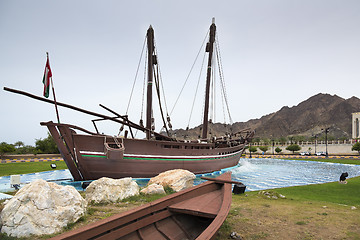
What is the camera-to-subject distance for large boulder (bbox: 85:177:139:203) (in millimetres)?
8714

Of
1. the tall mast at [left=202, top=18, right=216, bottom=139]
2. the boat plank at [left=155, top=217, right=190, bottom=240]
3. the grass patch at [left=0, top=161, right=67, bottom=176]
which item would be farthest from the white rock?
the tall mast at [left=202, top=18, right=216, bottom=139]

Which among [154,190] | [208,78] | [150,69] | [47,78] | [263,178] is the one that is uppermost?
[208,78]

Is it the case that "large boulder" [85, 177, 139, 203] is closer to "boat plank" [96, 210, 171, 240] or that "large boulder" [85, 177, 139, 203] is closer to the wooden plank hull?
"boat plank" [96, 210, 171, 240]

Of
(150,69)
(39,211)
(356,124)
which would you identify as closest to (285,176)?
(150,69)

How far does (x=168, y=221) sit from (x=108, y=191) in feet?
15.2

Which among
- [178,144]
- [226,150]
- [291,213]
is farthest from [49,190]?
[226,150]

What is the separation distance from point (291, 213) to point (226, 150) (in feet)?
70.3

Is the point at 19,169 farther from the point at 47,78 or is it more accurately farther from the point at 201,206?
the point at 201,206

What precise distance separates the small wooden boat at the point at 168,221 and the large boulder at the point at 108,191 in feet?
14.0

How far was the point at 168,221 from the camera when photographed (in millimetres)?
5297

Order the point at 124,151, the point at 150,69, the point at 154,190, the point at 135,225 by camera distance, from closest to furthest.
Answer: the point at 135,225
the point at 154,190
the point at 124,151
the point at 150,69

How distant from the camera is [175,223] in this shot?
530cm

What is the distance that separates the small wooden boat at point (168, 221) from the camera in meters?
3.91

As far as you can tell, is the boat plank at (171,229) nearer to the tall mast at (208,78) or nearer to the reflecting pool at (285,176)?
the reflecting pool at (285,176)
